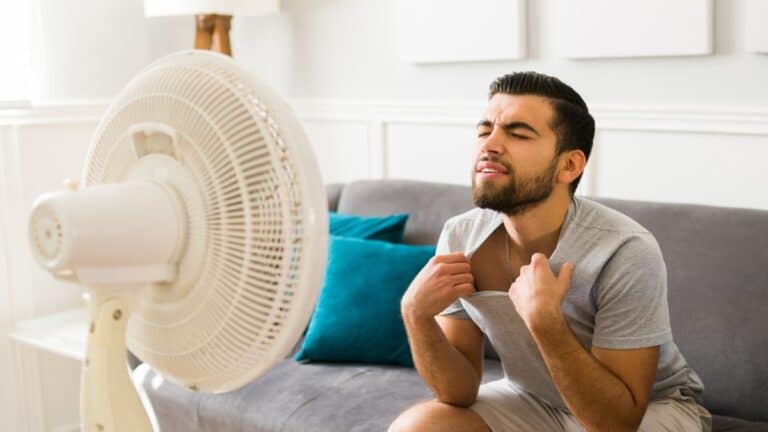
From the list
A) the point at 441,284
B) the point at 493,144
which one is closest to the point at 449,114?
the point at 493,144

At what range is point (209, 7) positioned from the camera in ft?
10.3

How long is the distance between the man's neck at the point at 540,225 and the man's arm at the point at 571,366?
0.18m

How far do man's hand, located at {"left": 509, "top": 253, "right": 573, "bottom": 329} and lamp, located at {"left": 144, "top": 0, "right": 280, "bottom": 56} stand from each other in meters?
1.84

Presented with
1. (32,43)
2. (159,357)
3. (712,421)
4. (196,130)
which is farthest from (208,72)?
(32,43)

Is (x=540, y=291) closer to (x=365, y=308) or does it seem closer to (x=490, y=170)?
(x=490, y=170)

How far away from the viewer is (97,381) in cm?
108

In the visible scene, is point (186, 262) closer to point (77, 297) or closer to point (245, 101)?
point (245, 101)

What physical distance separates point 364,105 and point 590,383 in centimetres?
178

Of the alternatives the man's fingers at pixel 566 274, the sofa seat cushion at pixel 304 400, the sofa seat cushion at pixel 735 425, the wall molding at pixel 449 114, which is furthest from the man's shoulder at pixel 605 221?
the wall molding at pixel 449 114

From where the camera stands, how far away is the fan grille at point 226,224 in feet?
3.25

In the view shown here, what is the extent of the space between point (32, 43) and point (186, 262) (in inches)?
96.3

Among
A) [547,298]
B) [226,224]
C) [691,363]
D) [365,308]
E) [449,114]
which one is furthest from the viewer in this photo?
[449,114]

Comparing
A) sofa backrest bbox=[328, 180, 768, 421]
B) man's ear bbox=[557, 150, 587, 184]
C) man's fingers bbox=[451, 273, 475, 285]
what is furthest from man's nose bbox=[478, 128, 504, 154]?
sofa backrest bbox=[328, 180, 768, 421]

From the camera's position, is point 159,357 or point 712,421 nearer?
point 159,357
